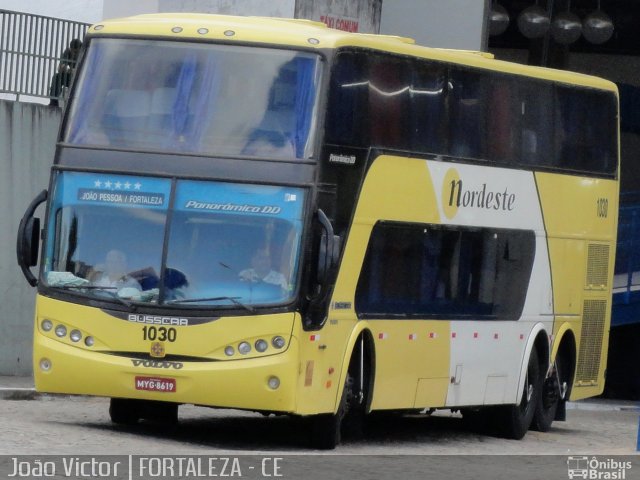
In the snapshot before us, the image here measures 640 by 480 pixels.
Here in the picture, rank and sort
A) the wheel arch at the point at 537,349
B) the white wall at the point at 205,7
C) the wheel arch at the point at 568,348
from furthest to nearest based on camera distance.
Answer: the white wall at the point at 205,7 → the wheel arch at the point at 568,348 → the wheel arch at the point at 537,349

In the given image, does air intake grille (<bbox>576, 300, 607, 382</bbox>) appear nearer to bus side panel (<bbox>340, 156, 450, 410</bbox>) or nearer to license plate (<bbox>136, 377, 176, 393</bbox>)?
bus side panel (<bbox>340, 156, 450, 410</bbox>)

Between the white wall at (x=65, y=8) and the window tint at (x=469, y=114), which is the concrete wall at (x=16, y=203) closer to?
the white wall at (x=65, y=8)

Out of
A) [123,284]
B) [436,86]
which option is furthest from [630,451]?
[123,284]

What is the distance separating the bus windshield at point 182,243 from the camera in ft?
49.0

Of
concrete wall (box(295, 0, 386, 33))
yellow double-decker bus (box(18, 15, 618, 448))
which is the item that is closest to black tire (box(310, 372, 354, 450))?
yellow double-decker bus (box(18, 15, 618, 448))

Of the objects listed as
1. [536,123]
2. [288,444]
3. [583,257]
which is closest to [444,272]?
[288,444]

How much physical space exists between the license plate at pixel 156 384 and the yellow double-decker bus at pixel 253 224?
0.01m

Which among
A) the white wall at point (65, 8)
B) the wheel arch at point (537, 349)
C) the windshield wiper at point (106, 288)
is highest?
the white wall at point (65, 8)

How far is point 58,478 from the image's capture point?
458 inches

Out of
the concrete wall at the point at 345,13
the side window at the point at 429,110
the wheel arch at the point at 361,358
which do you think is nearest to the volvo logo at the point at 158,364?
the wheel arch at the point at 361,358

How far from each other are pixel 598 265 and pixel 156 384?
791 cm

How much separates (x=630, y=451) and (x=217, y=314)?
16.3 feet

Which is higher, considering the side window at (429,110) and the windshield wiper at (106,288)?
the side window at (429,110)

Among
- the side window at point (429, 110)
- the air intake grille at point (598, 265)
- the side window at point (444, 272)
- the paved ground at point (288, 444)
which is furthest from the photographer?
the air intake grille at point (598, 265)
